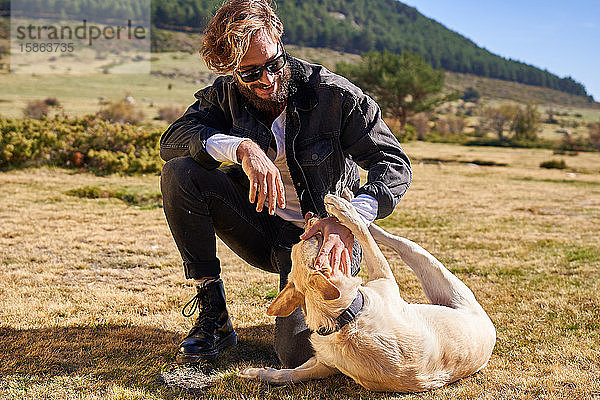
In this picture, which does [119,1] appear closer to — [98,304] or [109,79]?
[109,79]

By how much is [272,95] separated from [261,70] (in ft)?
0.77

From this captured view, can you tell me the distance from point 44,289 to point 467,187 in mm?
12149

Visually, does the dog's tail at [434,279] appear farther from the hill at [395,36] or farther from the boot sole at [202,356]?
the hill at [395,36]

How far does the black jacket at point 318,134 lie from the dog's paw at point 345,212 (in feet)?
1.23

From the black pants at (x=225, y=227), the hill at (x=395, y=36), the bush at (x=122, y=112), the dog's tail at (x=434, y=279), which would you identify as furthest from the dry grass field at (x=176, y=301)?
the hill at (x=395, y=36)

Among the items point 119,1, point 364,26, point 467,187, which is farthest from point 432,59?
point 467,187

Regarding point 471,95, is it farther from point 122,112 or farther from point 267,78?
point 267,78

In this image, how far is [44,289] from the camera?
447 cm

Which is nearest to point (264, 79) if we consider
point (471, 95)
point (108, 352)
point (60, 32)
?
point (108, 352)

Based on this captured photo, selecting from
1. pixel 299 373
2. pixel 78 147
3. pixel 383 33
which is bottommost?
pixel 299 373

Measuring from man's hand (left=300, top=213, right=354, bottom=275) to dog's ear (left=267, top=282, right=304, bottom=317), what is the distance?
27 cm

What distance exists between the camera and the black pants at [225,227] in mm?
3193

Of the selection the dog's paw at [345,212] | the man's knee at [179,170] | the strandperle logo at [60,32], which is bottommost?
the dog's paw at [345,212]

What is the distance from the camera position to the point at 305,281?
2.52m
